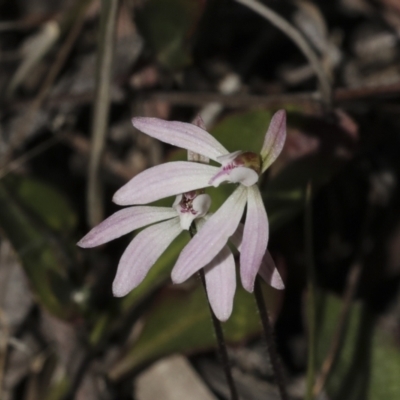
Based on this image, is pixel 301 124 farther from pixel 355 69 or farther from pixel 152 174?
pixel 152 174

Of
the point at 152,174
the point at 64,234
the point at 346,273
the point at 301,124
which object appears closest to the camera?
the point at 152,174

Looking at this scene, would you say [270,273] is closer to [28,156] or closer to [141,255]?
[141,255]

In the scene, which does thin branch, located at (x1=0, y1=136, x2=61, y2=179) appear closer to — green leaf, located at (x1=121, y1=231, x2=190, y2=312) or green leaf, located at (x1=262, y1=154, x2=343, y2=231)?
green leaf, located at (x1=121, y1=231, x2=190, y2=312)

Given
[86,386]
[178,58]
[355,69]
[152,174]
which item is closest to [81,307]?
[86,386]

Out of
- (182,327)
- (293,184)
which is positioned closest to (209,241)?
(293,184)

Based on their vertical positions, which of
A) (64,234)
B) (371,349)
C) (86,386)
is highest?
(64,234)

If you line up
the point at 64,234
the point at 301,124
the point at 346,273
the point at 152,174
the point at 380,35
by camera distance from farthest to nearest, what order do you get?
the point at 380,35 < the point at 346,273 < the point at 64,234 < the point at 301,124 < the point at 152,174
